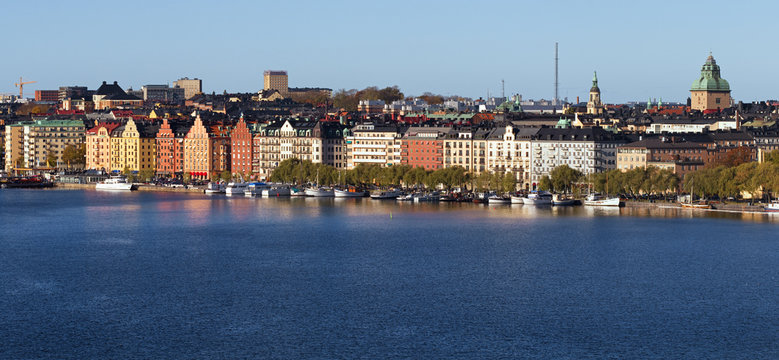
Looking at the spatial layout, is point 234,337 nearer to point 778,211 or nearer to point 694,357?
point 694,357

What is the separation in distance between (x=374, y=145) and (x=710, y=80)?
4431 centimetres

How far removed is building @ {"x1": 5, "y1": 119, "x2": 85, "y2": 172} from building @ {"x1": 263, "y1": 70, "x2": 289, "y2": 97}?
7933 cm

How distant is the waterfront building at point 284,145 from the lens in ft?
290

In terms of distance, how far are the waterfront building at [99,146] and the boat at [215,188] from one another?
18.4m

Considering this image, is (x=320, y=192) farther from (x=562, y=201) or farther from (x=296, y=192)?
(x=562, y=201)

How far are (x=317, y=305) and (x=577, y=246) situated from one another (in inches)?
580

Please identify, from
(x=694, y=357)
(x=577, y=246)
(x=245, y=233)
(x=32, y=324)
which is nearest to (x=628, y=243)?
(x=577, y=246)

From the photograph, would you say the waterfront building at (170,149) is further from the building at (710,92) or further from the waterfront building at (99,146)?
the building at (710,92)

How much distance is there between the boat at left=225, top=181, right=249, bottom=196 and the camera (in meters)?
82.7

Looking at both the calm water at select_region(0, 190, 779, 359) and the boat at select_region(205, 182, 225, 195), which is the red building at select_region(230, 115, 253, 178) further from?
the calm water at select_region(0, 190, 779, 359)

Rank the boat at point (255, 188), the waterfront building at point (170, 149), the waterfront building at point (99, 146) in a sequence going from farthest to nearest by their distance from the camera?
the waterfront building at point (99, 146) < the waterfront building at point (170, 149) < the boat at point (255, 188)

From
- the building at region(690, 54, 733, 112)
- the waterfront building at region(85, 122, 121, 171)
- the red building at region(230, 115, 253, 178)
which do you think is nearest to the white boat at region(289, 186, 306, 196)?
the red building at region(230, 115, 253, 178)

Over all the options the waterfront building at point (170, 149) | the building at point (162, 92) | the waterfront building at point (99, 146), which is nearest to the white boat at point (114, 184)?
the waterfront building at point (170, 149)

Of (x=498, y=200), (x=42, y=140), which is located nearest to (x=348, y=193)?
(x=498, y=200)
